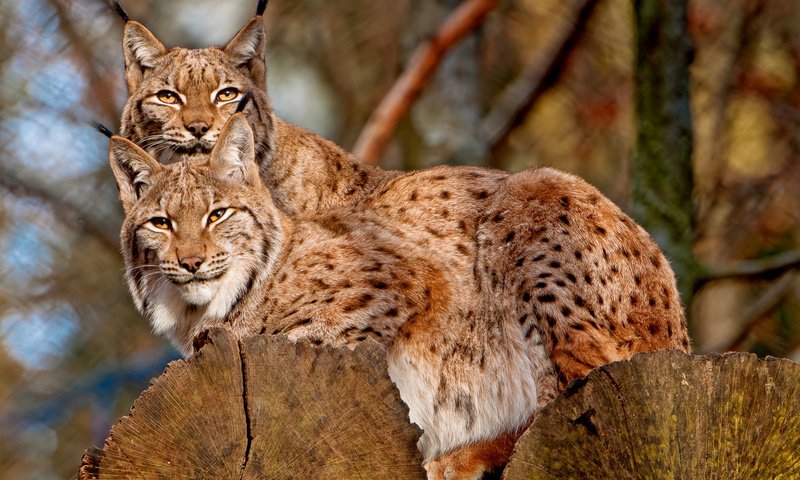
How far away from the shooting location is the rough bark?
7.85 metres

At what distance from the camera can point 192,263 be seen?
4562mm

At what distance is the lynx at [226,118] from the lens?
6266 mm

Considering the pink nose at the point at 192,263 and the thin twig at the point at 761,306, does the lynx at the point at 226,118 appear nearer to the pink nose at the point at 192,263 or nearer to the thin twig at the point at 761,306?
the pink nose at the point at 192,263

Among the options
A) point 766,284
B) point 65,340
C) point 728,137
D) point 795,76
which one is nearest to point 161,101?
point 65,340

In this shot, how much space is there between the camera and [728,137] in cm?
1075

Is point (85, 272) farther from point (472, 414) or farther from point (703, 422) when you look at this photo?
point (703, 422)

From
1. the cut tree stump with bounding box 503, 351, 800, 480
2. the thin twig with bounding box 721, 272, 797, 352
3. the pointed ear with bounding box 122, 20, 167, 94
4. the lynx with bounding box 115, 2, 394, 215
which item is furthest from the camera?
the thin twig with bounding box 721, 272, 797, 352

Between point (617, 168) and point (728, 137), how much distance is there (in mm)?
1010

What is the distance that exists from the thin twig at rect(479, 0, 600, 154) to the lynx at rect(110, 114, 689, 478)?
5311mm

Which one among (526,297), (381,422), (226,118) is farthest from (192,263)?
(226,118)

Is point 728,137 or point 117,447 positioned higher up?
point 728,137

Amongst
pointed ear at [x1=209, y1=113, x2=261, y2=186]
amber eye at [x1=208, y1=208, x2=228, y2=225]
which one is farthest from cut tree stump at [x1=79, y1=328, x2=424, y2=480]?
pointed ear at [x1=209, y1=113, x2=261, y2=186]

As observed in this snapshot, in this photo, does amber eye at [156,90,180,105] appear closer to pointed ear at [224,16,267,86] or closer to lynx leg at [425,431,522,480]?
pointed ear at [224,16,267,86]

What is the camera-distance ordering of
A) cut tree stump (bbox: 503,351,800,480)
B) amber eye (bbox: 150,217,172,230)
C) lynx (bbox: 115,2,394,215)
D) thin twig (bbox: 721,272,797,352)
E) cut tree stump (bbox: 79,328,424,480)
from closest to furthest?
cut tree stump (bbox: 503,351,800,480), cut tree stump (bbox: 79,328,424,480), amber eye (bbox: 150,217,172,230), lynx (bbox: 115,2,394,215), thin twig (bbox: 721,272,797,352)
